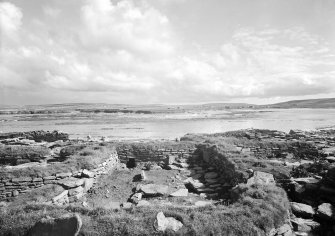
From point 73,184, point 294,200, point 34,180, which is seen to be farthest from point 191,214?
point 34,180

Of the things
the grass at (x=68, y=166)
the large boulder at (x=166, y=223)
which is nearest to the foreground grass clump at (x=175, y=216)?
the large boulder at (x=166, y=223)

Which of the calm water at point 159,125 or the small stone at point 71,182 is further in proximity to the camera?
the calm water at point 159,125

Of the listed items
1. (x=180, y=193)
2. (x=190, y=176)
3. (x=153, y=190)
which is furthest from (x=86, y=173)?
(x=190, y=176)

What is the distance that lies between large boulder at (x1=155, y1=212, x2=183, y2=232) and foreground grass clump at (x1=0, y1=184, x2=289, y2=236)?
118 mm

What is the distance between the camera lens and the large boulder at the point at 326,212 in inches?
293

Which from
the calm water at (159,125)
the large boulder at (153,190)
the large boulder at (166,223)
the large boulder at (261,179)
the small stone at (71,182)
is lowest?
the calm water at (159,125)

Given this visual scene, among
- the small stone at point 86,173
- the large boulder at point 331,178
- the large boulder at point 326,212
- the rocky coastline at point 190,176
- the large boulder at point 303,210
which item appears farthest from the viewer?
the small stone at point 86,173

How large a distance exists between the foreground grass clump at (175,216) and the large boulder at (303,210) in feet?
2.50

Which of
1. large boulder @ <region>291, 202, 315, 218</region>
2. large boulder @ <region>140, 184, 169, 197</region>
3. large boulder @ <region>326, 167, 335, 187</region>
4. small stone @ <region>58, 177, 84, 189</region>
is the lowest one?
large boulder @ <region>140, 184, 169, 197</region>

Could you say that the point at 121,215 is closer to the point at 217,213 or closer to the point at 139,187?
the point at 217,213

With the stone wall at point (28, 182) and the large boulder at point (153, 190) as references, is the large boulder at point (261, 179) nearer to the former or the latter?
the large boulder at point (153, 190)

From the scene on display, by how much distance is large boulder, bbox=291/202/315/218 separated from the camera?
799 cm

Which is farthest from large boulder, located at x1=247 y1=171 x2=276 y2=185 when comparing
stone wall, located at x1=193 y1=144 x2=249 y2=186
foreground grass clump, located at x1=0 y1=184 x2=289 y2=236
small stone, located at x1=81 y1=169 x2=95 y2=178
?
small stone, located at x1=81 y1=169 x2=95 y2=178

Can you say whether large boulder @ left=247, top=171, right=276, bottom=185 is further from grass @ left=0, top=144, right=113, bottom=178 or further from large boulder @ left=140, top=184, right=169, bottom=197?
grass @ left=0, top=144, right=113, bottom=178
